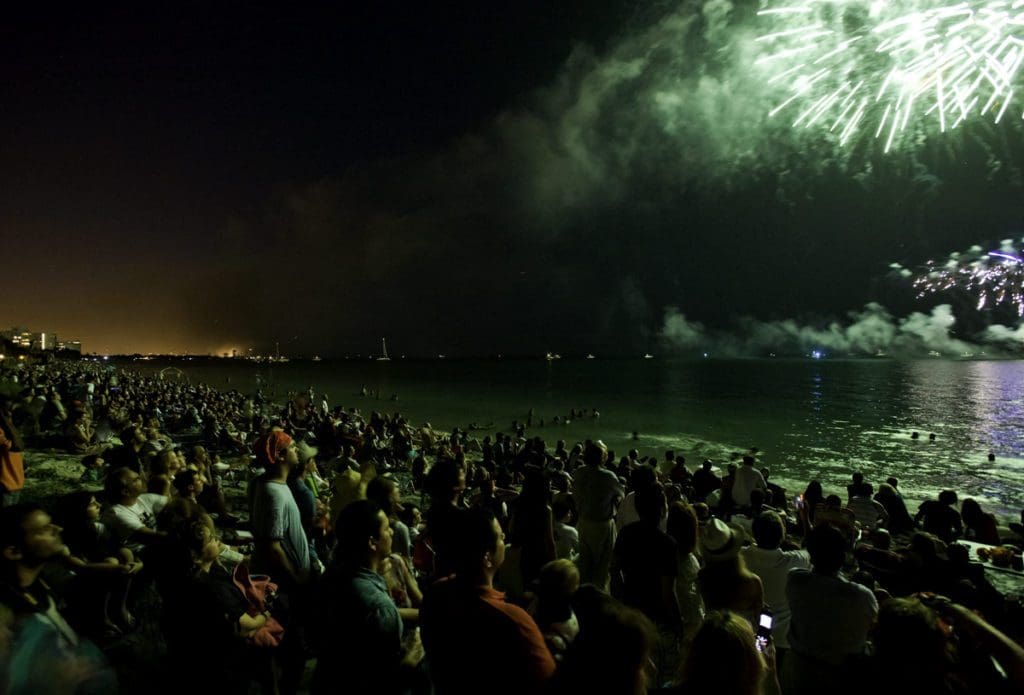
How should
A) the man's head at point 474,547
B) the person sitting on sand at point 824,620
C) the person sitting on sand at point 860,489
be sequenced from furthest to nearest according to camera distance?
1. the person sitting on sand at point 860,489
2. the person sitting on sand at point 824,620
3. the man's head at point 474,547

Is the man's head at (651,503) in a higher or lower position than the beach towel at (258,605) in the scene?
higher

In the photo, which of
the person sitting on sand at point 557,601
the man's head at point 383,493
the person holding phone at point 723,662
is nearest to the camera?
the person holding phone at point 723,662

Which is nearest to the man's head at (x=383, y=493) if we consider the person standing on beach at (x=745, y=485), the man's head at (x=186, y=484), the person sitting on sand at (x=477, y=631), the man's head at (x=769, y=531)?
the person sitting on sand at (x=477, y=631)

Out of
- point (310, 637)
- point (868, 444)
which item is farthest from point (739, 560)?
point (868, 444)

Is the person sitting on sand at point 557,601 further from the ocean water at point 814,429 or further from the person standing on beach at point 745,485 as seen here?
the ocean water at point 814,429

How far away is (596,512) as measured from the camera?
5.42 m

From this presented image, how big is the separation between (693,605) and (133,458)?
10.7m

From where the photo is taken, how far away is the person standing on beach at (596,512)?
17.7 ft

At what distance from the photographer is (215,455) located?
57.2ft

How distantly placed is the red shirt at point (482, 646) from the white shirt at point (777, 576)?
9.09 feet

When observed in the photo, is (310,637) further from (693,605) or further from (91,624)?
(91,624)

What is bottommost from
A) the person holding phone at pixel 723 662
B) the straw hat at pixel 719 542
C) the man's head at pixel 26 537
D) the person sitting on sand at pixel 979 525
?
the person sitting on sand at pixel 979 525

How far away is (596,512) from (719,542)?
186cm

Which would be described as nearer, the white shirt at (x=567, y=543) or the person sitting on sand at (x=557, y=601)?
the person sitting on sand at (x=557, y=601)
